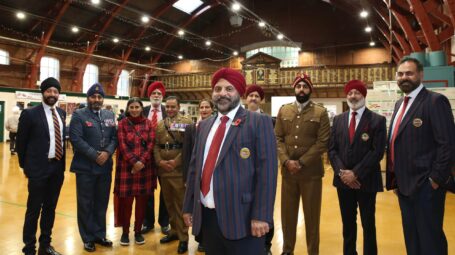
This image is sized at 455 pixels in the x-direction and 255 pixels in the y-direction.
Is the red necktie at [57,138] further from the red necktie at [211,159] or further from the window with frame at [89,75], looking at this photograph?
the window with frame at [89,75]

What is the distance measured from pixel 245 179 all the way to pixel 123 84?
68.8 feet

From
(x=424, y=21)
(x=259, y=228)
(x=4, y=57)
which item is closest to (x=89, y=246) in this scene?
(x=259, y=228)

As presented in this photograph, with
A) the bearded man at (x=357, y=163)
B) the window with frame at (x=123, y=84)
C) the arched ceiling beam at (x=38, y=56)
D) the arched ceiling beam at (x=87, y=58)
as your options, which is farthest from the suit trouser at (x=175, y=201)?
the window with frame at (x=123, y=84)

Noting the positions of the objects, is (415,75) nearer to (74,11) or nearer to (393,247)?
(393,247)

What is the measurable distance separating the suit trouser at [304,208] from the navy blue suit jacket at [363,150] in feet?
0.72

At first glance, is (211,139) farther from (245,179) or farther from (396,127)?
(396,127)

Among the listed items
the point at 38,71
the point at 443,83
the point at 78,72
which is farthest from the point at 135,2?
the point at 443,83

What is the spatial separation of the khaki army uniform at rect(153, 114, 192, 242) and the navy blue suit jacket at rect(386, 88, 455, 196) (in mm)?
2020

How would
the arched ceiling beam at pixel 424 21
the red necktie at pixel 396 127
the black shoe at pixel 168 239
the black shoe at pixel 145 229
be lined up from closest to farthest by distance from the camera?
the red necktie at pixel 396 127, the black shoe at pixel 168 239, the black shoe at pixel 145 229, the arched ceiling beam at pixel 424 21

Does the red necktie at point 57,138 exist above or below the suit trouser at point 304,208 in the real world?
above

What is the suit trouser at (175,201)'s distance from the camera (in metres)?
3.34

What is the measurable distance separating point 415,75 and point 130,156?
2614mm

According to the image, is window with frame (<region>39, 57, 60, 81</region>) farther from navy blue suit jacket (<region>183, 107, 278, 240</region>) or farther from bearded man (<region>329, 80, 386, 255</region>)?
navy blue suit jacket (<region>183, 107, 278, 240</region>)

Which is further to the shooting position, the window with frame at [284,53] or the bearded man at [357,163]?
the window with frame at [284,53]
